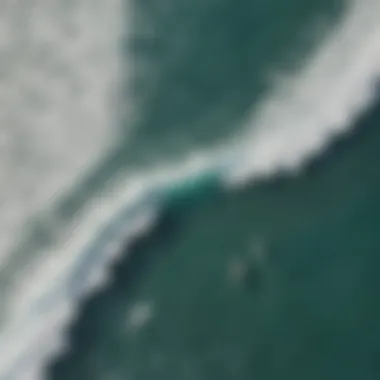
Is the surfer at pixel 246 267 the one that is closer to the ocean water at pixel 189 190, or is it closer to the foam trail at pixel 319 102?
the ocean water at pixel 189 190

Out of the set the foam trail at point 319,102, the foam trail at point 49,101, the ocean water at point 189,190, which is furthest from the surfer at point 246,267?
the foam trail at point 49,101

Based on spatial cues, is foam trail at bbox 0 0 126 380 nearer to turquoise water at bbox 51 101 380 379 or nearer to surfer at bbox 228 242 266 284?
turquoise water at bbox 51 101 380 379

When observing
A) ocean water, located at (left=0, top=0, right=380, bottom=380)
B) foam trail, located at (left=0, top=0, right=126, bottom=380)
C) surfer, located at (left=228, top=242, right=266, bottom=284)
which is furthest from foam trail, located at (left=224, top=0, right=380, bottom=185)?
foam trail, located at (left=0, top=0, right=126, bottom=380)

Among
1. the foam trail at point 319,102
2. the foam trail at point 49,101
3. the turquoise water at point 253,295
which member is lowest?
the turquoise water at point 253,295

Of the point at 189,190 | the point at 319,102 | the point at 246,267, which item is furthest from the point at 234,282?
the point at 319,102

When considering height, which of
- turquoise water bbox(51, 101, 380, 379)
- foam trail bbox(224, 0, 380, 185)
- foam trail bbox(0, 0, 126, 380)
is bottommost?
turquoise water bbox(51, 101, 380, 379)

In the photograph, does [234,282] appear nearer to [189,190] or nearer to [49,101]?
[189,190]

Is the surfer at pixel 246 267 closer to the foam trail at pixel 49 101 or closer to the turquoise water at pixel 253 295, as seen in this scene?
the turquoise water at pixel 253 295

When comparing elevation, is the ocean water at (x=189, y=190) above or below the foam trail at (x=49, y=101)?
below
